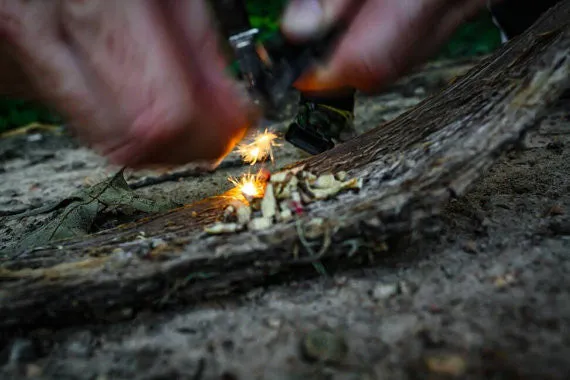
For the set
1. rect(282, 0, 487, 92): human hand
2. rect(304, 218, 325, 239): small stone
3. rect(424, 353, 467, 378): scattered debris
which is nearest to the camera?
rect(424, 353, 467, 378): scattered debris

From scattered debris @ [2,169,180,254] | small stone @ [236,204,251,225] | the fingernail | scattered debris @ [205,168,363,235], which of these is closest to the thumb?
the fingernail

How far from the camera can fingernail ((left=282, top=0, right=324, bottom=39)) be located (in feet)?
4.28

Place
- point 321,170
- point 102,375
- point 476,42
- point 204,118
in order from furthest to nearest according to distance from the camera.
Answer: point 476,42 < point 321,170 < point 204,118 < point 102,375

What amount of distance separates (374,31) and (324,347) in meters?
0.87

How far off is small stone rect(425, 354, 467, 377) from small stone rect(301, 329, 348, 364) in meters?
0.14

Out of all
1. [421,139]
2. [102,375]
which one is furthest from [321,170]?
[102,375]

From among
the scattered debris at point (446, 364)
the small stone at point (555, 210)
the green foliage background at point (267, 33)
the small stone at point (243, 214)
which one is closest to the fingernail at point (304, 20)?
the small stone at point (243, 214)

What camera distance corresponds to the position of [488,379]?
2.14ft

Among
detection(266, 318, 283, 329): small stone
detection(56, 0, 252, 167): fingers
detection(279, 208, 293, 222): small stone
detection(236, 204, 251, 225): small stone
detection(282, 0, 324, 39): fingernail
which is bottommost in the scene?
detection(266, 318, 283, 329): small stone

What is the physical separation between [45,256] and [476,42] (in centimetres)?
419

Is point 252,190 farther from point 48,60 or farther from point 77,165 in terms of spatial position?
point 77,165

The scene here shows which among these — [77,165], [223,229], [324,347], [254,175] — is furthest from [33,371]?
[77,165]

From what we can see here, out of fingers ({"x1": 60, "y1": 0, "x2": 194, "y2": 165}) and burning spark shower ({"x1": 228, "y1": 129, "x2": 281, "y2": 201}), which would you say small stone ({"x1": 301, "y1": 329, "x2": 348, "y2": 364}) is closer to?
burning spark shower ({"x1": 228, "y1": 129, "x2": 281, "y2": 201})

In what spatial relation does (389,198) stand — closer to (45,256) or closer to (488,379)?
(488,379)
